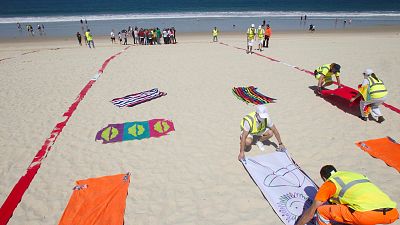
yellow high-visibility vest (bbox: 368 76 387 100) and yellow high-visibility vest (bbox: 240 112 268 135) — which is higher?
→ yellow high-visibility vest (bbox: 368 76 387 100)

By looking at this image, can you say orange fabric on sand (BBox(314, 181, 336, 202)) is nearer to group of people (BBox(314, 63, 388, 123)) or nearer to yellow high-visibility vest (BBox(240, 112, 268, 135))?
yellow high-visibility vest (BBox(240, 112, 268, 135))

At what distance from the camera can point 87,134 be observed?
7066 mm

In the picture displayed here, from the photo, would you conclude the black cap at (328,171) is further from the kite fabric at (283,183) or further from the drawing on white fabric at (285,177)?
the drawing on white fabric at (285,177)

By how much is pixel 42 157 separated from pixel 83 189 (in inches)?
77.7

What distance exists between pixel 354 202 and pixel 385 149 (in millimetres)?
3585

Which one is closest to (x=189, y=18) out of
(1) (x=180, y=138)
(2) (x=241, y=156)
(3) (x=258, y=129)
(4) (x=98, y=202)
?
(1) (x=180, y=138)

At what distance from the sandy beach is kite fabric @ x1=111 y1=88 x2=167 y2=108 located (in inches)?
12.3

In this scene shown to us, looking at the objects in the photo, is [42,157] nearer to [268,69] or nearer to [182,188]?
[182,188]

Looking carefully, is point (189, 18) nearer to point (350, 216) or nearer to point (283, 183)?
point (283, 183)

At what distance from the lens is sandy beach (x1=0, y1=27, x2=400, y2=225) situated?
4641 millimetres

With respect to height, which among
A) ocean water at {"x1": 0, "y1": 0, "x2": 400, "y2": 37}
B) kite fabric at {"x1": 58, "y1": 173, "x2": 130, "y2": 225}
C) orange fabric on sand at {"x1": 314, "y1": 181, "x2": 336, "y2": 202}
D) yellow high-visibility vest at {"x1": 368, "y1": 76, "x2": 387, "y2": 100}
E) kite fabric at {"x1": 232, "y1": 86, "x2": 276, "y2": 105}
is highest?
ocean water at {"x1": 0, "y1": 0, "x2": 400, "y2": 37}

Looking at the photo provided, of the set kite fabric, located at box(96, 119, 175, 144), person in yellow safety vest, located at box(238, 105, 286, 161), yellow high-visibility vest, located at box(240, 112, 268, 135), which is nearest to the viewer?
person in yellow safety vest, located at box(238, 105, 286, 161)

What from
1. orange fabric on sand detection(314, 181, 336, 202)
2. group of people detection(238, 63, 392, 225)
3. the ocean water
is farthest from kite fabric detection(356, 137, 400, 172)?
the ocean water

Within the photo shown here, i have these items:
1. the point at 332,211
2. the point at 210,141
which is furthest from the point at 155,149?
the point at 332,211
